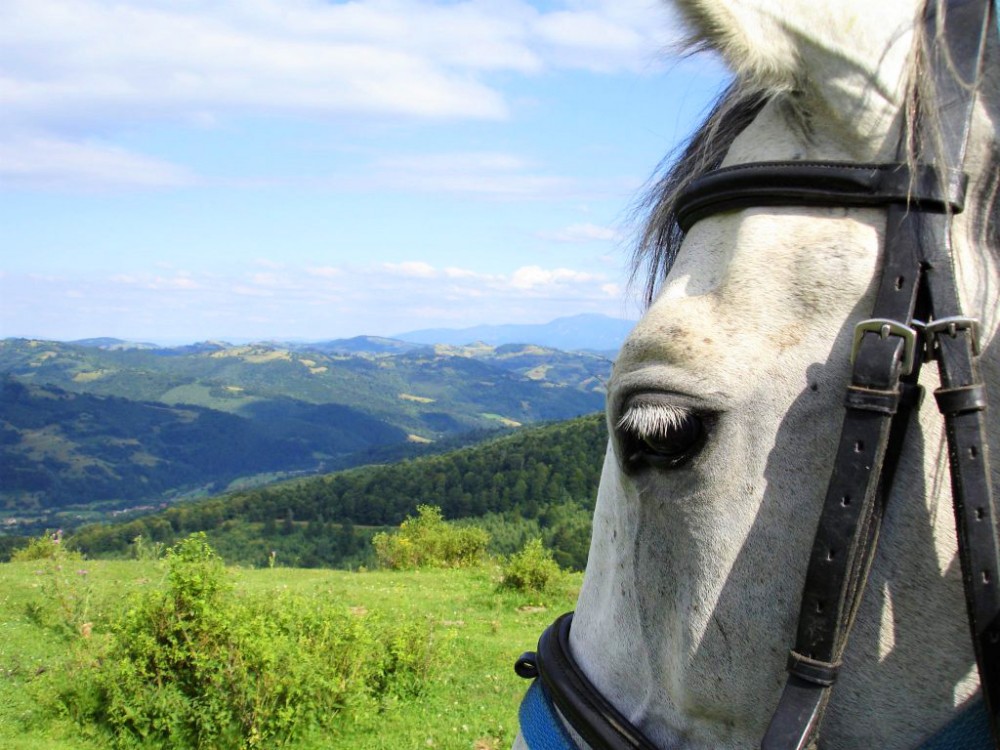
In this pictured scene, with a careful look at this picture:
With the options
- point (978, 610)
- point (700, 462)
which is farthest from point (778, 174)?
point (978, 610)

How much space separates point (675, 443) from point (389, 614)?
35.3ft

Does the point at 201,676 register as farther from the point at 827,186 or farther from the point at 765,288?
the point at 827,186

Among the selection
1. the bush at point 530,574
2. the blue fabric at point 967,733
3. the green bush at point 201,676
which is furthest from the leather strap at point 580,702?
the bush at point 530,574

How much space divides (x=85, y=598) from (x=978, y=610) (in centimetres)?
1134

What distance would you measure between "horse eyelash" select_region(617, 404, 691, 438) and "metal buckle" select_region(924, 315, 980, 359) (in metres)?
0.38

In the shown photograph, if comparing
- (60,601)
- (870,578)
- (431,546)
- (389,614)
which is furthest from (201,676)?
(431,546)

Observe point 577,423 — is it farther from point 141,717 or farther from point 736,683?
point 736,683

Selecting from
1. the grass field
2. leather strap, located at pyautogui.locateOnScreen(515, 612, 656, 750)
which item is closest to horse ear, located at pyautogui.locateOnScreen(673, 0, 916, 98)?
leather strap, located at pyautogui.locateOnScreen(515, 612, 656, 750)

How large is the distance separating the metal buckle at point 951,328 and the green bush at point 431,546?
17.7 m

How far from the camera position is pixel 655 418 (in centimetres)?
130

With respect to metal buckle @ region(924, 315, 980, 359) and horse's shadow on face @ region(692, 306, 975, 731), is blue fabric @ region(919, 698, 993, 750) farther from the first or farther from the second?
metal buckle @ region(924, 315, 980, 359)

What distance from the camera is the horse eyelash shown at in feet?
4.22

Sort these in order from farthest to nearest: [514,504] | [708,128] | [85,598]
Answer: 1. [514,504]
2. [85,598]
3. [708,128]

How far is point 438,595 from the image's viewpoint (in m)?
13.9
